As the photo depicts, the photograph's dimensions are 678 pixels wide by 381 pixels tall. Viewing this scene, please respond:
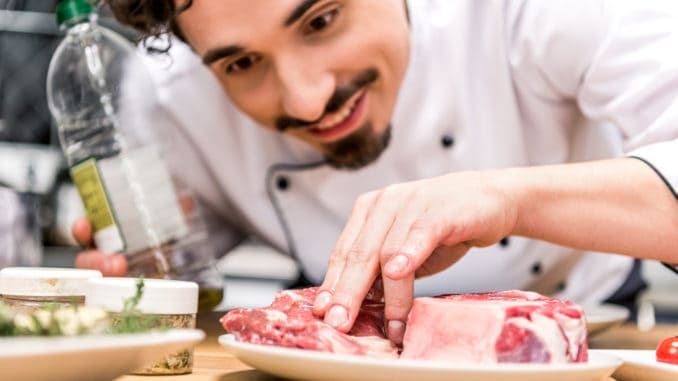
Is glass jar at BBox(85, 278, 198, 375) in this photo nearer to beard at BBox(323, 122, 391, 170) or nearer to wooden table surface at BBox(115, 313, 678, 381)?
wooden table surface at BBox(115, 313, 678, 381)

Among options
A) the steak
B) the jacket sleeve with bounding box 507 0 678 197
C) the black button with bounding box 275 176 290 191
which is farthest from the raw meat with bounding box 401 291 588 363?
the black button with bounding box 275 176 290 191

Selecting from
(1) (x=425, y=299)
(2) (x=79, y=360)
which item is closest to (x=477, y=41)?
(1) (x=425, y=299)

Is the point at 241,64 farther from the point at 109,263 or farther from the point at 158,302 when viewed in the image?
the point at 158,302

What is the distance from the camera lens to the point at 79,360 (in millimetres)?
558

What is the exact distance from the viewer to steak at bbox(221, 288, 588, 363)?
709 millimetres

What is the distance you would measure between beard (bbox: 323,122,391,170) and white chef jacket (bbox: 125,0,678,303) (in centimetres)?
10

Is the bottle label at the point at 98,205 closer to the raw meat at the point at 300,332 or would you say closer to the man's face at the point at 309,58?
the man's face at the point at 309,58

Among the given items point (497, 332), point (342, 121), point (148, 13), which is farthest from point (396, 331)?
point (148, 13)

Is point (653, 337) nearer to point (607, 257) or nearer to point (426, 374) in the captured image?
point (607, 257)

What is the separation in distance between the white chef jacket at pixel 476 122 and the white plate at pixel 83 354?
3.27 feet

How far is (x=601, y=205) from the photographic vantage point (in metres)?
1.14

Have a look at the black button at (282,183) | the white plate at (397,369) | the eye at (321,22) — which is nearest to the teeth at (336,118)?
the eye at (321,22)

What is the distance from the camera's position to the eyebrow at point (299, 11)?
49.6 inches

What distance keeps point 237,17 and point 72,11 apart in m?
0.32
